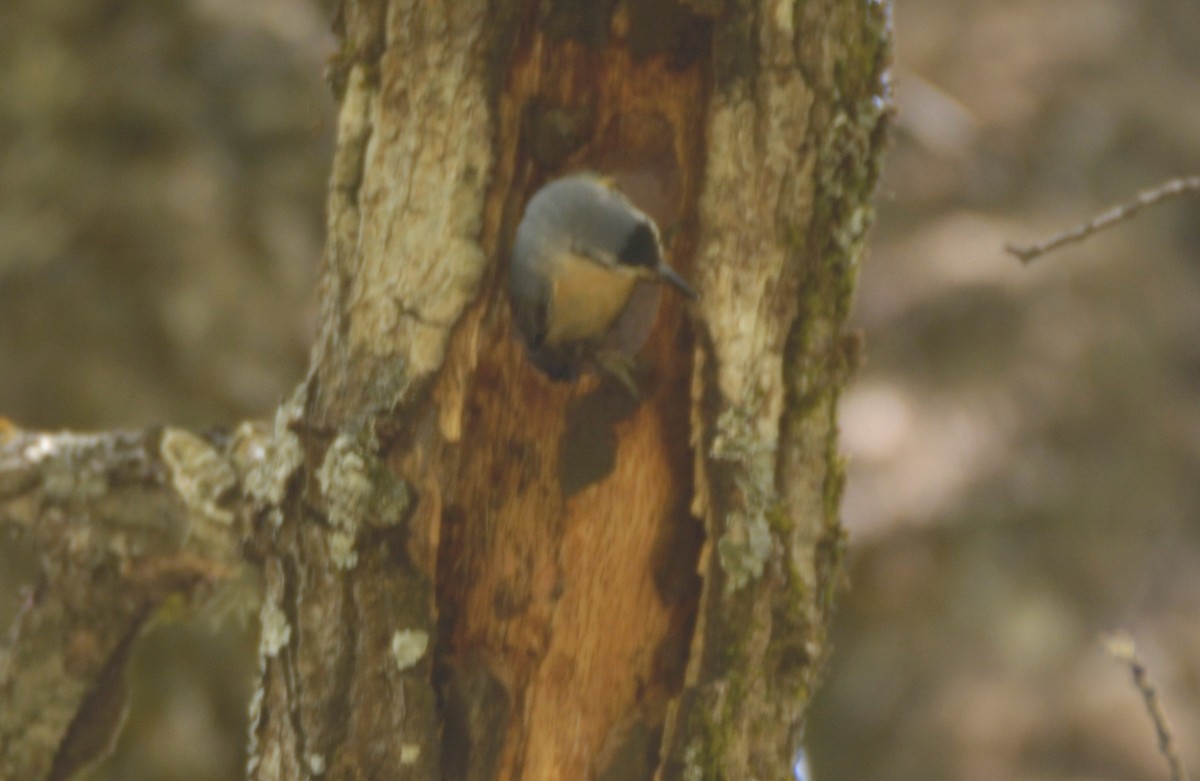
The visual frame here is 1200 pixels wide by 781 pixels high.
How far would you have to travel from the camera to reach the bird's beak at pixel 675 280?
4.30 feet

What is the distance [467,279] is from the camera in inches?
52.8

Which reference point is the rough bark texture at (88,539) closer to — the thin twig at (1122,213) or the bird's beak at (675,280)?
the bird's beak at (675,280)

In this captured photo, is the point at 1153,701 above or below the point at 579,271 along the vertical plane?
below

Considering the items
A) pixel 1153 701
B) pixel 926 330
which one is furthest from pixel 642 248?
pixel 926 330

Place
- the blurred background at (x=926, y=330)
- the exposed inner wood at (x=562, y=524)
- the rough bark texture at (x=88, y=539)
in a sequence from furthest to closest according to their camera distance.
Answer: the blurred background at (x=926, y=330) < the rough bark texture at (x=88, y=539) < the exposed inner wood at (x=562, y=524)

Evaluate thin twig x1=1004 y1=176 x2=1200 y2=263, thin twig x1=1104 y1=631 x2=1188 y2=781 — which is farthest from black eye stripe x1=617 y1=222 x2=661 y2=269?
thin twig x1=1104 y1=631 x2=1188 y2=781

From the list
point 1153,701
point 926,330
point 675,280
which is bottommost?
point 1153,701

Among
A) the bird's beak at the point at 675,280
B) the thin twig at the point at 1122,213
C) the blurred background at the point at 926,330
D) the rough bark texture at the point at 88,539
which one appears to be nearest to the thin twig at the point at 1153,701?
the thin twig at the point at 1122,213

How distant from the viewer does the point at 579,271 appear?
4.49 feet

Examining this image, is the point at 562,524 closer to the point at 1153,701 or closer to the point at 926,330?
the point at 1153,701

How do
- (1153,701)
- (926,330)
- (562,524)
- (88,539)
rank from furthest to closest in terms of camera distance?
(926,330) < (88,539) < (562,524) < (1153,701)

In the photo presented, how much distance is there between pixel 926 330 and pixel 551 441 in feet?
9.03

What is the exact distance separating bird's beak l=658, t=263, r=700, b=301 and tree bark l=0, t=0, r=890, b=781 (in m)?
0.03

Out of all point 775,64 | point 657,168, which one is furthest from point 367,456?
point 775,64
